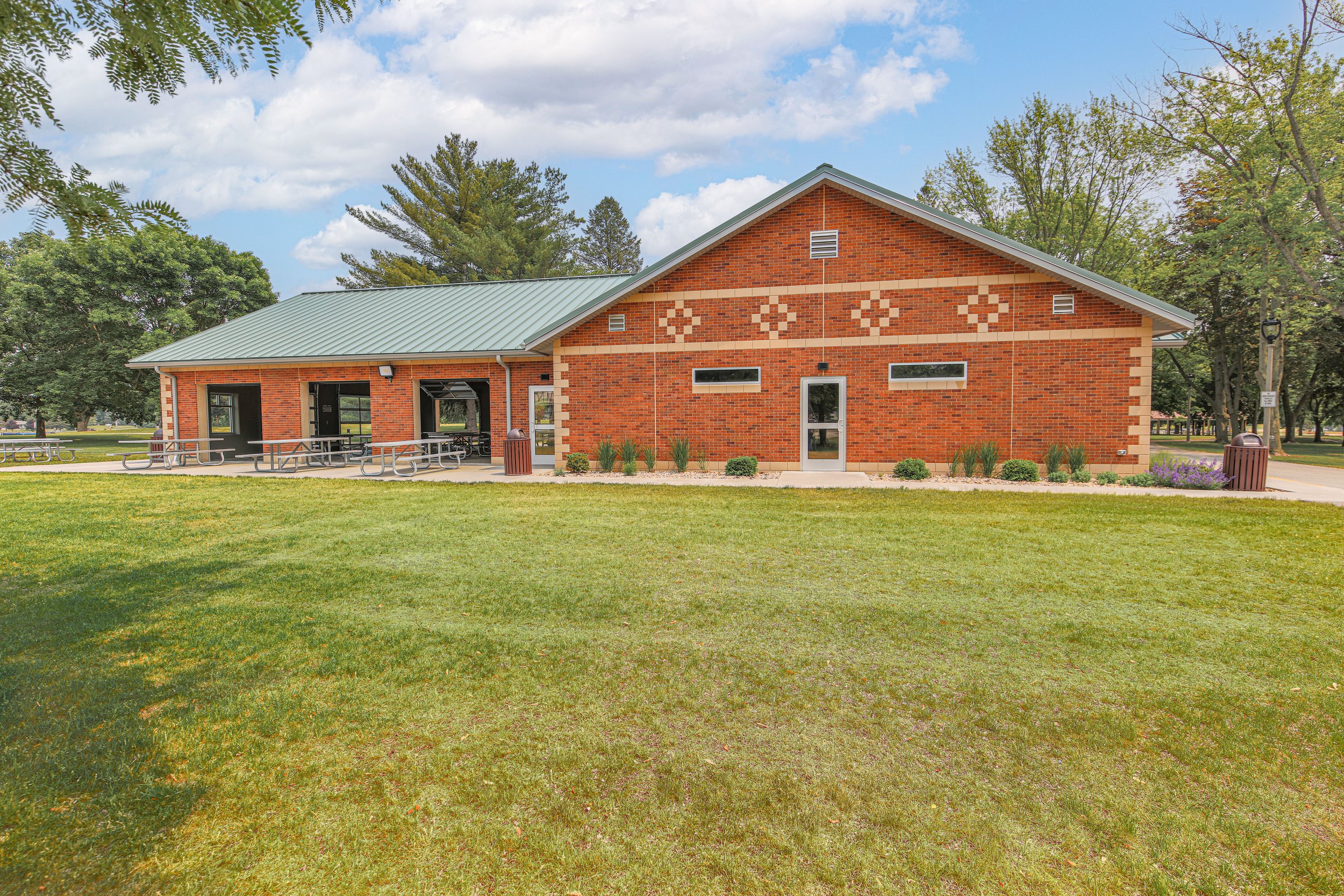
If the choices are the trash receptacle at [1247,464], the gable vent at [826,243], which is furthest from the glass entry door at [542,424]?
the trash receptacle at [1247,464]

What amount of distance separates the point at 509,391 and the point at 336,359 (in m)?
5.50

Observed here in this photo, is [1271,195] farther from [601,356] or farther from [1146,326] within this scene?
[601,356]

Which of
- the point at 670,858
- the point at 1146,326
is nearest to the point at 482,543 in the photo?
the point at 670,858

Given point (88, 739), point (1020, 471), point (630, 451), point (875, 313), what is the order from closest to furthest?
1. point (88, 739)
2. point (1020, 471)
3. point (875, 313)
4. point (630, 451)

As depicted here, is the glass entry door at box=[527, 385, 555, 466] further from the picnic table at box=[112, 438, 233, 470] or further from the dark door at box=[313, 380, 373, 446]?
the picnic table at box=[112, 438, 233, 470]

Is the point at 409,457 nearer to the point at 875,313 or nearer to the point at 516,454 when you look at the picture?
the point at 516,454

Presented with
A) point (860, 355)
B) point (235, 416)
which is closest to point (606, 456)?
point (860, 355)

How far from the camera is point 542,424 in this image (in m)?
17.5

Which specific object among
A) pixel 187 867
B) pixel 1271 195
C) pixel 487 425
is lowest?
pixel 187 867

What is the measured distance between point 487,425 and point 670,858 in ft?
84.9

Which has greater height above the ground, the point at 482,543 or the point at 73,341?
the point at 73,341

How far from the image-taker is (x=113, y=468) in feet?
58.2

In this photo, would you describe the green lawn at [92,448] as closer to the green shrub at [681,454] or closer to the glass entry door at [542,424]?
the glass entry door at [542,424]

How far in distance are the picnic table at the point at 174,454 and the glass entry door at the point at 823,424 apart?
16757 mm
